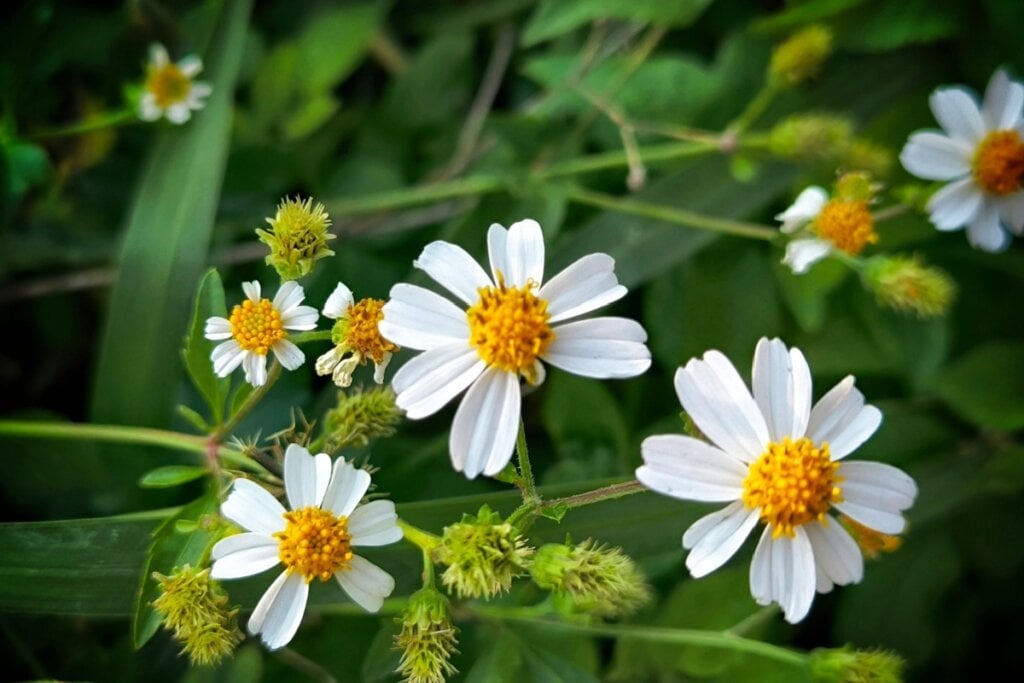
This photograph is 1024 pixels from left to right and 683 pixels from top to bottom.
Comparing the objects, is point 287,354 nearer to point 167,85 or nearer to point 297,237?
point 297,237

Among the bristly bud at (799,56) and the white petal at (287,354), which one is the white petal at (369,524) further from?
the bristly bud at (799,56)

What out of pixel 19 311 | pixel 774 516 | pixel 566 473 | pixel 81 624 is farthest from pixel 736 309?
pixel 19 311

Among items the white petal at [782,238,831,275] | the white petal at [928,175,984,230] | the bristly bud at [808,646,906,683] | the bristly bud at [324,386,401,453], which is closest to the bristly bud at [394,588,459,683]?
the bristly bud at [324,386,401,453]

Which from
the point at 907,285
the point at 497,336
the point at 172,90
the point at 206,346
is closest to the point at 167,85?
the point at 172,90

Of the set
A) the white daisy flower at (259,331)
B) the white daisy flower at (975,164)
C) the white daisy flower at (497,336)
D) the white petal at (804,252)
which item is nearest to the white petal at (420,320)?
the white daisy flower at (497,336)

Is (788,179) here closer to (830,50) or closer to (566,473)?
(830,50)

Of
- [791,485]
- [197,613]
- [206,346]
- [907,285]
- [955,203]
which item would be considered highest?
[955,203]

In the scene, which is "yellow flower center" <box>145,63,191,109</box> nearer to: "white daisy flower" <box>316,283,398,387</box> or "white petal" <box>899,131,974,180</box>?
"white daisy flower" <box>316,283,398,387</box>
